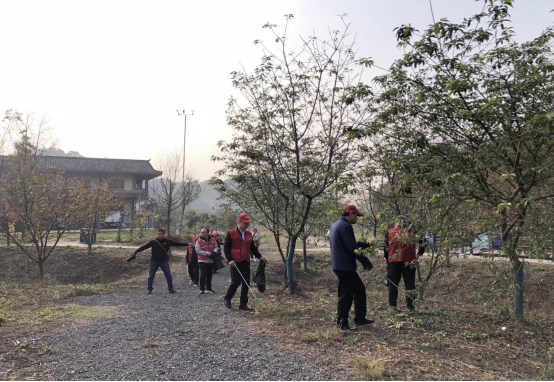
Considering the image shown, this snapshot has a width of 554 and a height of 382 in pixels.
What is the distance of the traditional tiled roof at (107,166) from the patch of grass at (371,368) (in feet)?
126

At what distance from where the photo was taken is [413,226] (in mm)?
5363

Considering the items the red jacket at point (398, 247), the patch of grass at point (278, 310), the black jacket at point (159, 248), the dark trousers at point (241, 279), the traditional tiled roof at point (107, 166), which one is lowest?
the patch of grass at point (278, 310)

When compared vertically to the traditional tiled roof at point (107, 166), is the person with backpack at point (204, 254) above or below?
below

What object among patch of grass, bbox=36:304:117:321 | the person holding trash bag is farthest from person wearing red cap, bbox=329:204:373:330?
the person holding trash bag

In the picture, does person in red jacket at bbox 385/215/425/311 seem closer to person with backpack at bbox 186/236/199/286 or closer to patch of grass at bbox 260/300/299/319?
patch of grass at bbox 260/300/299/319

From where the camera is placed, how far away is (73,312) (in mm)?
7297

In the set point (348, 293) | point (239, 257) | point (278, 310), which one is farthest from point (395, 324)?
point (239, 257)

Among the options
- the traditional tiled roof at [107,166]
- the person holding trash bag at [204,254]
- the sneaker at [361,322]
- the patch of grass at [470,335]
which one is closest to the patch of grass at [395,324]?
the sneaker at [361,322]

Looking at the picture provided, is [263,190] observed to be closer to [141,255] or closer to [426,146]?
[426,146]

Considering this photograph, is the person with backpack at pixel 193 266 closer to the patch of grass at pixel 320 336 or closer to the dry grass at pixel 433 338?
the dry grass at pixel 433 338

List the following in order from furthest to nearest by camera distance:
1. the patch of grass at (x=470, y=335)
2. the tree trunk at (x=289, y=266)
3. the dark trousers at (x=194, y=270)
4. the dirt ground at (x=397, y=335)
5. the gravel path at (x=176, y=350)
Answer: the dark trousers at (x=194, y=270) < the tree trunk at (x=289, y=266) < the patch of grass at (x=470, y=335) < the dirt ground at (x=397, y=335) < the gravel path at (x=176, y=350)

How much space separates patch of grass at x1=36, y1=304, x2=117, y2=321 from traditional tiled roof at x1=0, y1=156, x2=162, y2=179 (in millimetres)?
34126

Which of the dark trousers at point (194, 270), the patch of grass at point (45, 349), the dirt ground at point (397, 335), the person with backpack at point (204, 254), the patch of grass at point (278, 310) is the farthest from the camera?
the dark trousers at point (194, 270)

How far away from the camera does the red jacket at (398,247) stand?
19.0 ft
